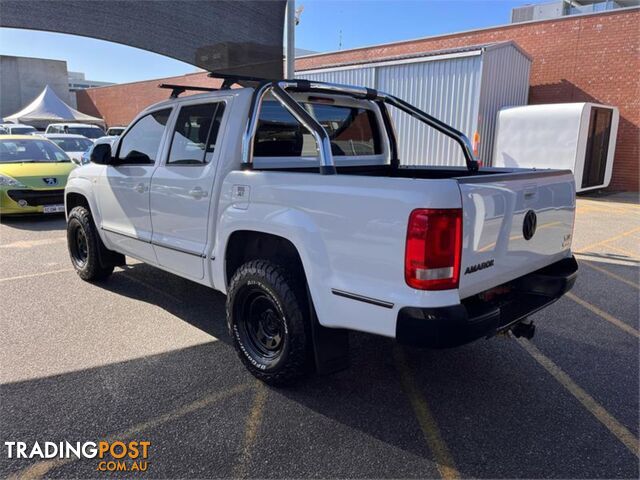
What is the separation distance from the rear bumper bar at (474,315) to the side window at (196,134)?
2099 mm

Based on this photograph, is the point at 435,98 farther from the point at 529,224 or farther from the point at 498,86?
the point at 529,224

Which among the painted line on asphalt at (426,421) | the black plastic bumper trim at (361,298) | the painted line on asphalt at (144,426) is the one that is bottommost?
the painted line on asphalt at (144,426)

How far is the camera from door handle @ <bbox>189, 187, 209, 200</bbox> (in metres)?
3.65

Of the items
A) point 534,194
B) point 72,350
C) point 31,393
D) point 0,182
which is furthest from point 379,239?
point 0,182

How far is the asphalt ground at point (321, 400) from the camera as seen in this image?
2.56 m

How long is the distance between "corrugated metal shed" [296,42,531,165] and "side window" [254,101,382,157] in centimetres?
912

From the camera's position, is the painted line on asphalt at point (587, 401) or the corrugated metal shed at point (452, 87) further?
the corrugated metal shed at point (452, 87)

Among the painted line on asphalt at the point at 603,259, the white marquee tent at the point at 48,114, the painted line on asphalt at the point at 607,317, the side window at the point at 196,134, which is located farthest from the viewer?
the white marquee tent at the point at 48,114

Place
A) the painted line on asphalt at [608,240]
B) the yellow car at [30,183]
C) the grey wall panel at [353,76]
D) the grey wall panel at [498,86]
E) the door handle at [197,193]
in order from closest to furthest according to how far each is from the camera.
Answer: the door handle at [197,193], the painted line on asphalt at [608,240], the yellow car at [30,183], the grey wall panel at [498,86], the grey wall panel at [353,76]

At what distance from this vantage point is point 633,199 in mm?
12781

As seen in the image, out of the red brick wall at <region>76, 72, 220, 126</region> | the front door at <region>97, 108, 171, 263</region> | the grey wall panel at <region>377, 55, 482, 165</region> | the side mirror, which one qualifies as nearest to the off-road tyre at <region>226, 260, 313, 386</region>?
the front door at <region>97, 108, 171, 263</region>

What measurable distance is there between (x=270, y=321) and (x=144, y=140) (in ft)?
7.52

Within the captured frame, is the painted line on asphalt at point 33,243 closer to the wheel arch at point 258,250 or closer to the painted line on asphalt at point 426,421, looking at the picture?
the wheel arch at point 258,250

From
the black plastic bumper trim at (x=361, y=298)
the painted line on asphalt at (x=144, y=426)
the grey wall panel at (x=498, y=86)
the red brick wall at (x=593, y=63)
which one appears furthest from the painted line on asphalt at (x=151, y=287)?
the red brick wall at (x=593, y=63)
